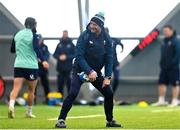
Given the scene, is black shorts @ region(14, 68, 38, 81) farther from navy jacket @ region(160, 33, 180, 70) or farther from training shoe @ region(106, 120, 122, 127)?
navy jacket @ region(160, 33, 180, 70)

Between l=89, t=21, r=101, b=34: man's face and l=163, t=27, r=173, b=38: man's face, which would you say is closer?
l=89, t=21, r=101, b=34: man's face

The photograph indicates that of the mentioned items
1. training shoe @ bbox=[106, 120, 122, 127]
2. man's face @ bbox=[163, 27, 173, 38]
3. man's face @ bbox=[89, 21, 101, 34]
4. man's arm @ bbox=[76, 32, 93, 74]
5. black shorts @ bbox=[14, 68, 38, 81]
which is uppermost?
man's face @ bbox=[89, 21, 101, 34]

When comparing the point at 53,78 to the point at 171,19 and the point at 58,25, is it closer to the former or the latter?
the point at 58,25

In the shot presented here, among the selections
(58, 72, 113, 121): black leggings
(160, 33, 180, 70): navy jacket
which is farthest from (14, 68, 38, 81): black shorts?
(160, 33, 180, 70): navy jacket

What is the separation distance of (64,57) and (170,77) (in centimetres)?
277

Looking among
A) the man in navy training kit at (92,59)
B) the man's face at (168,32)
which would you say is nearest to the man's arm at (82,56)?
the man in navy training kit at (92,59)

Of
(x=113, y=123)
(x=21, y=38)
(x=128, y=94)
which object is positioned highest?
(x=21, y=38)

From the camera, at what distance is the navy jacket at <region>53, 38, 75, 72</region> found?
17375 millimetres

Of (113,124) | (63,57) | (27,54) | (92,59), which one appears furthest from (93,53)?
(63,57)

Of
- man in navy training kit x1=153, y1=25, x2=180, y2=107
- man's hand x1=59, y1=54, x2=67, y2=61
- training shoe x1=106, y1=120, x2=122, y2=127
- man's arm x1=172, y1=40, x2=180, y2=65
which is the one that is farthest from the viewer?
man's hand x1=59, y1=54, x2=67, y2=61

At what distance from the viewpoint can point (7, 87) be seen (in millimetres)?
18547

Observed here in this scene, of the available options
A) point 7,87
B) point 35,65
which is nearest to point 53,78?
point 7,87

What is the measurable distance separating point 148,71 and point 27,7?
420 centimetres

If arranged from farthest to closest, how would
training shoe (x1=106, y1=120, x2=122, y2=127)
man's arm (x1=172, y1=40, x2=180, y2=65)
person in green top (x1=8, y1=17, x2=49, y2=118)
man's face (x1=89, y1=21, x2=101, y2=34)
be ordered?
man's arm (x1=172, y1=40, x2=180, y2=65), person in green top (x1=8, y1=17, x2=49, y2=118), training shoe (x1=106, y1=120, x2=122, y2=127), man's face (x1=89, y1=21, x2=101, y2=34)
